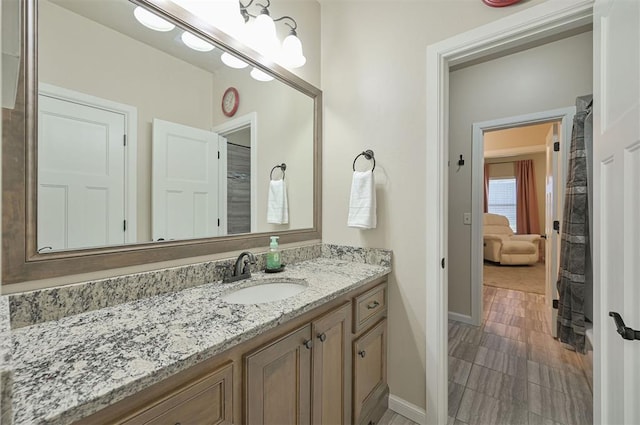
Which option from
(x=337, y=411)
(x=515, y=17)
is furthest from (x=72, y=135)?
(x=515, y=17)

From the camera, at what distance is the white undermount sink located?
127 centimetres

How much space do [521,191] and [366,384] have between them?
23.1ft

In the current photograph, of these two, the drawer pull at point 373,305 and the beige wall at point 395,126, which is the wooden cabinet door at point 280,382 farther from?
the beige wall at point 395,126

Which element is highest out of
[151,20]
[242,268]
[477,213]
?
[151,20]

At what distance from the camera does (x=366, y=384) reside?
1.41m

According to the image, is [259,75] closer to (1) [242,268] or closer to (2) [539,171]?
(1) [242,268]

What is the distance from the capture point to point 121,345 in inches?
26.7

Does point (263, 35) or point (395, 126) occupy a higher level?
point (263, 35)

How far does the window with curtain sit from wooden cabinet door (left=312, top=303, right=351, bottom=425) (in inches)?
279

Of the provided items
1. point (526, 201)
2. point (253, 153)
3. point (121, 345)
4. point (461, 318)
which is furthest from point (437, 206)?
point (526, 201)

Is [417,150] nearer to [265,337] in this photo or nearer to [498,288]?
[265,337]

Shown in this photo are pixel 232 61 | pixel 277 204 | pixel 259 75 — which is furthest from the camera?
pixel 277 204

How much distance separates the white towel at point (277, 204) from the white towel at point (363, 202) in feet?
1.34

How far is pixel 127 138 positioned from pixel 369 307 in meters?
1.33
